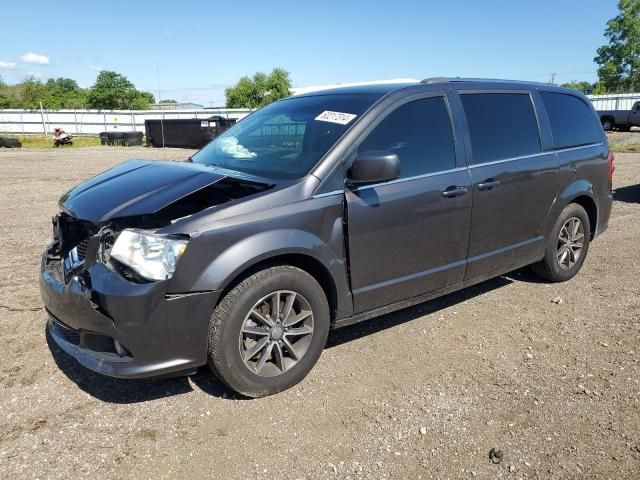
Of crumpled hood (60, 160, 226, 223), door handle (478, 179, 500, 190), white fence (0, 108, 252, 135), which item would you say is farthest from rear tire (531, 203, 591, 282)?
white fence (0, 108, 252, 135)

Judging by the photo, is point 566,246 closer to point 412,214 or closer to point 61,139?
point 412,214

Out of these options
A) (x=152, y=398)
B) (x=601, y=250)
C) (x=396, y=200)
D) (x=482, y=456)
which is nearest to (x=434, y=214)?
(x=396, y=200)

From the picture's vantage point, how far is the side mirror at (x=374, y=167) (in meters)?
3.24

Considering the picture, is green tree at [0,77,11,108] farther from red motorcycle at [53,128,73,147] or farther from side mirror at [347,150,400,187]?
side mirror at [347,150,400,187]

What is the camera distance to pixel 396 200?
3529 mm

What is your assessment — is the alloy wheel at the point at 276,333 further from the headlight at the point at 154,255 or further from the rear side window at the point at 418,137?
the rear side window at the point at 418,137

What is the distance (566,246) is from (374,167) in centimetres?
289

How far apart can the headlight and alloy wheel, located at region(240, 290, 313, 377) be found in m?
0.55

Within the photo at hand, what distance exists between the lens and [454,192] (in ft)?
12.6

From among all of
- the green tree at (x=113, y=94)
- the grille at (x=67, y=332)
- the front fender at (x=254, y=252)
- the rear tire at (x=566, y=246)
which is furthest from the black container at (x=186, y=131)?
the green tree at (x=113, y=94)

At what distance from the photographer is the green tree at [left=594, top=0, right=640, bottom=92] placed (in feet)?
239

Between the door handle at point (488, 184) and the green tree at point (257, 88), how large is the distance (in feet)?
206

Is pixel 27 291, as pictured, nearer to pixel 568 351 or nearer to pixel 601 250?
pixel 568 351

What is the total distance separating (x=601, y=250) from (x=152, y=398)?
5.50 m
